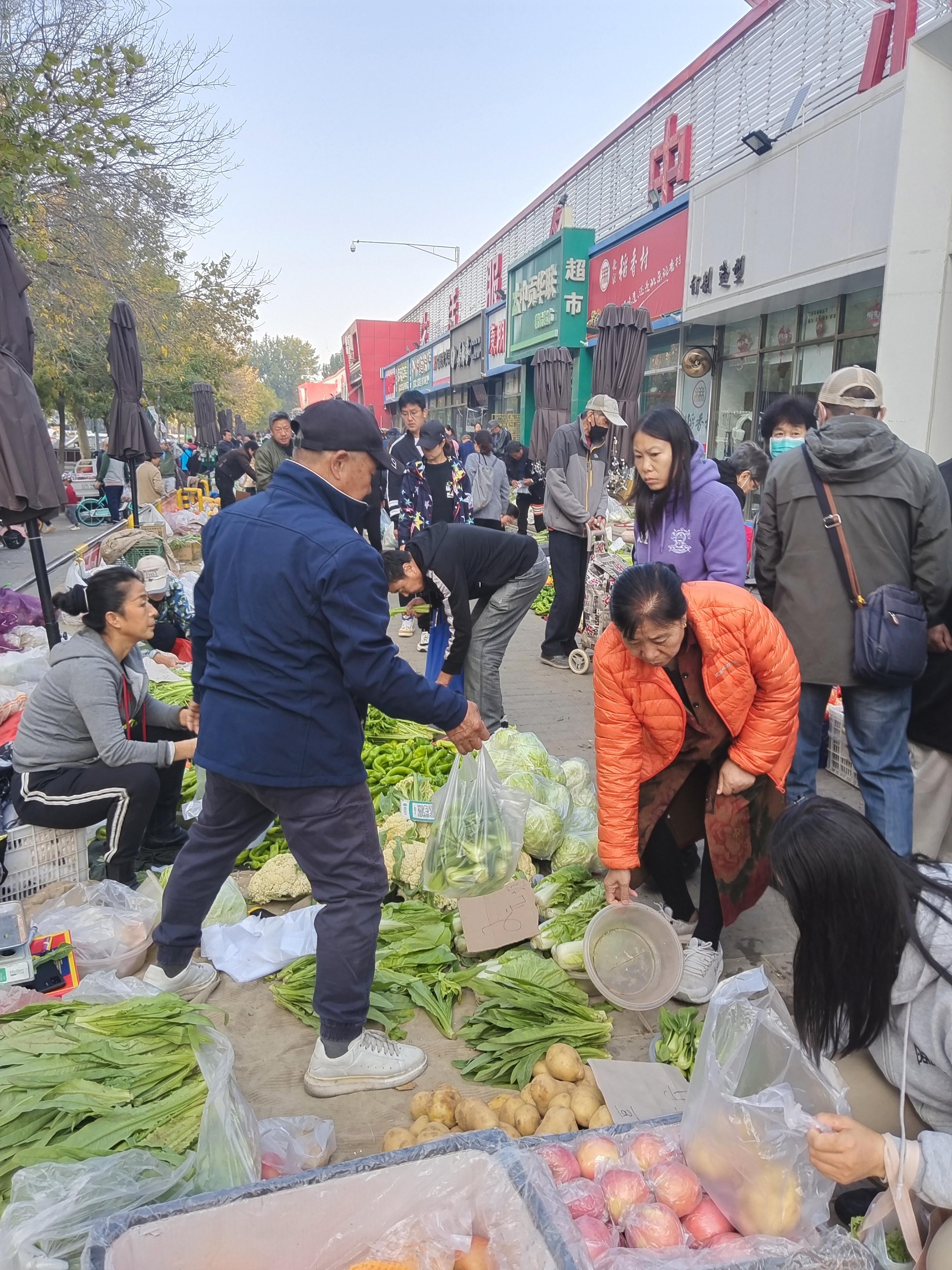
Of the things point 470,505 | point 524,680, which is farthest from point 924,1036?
point 470,505

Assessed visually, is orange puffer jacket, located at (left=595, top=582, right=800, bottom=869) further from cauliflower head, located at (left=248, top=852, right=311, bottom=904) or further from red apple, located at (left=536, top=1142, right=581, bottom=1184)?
cauliflower head, located at (left=248, top=852, right=311, bottom=904)

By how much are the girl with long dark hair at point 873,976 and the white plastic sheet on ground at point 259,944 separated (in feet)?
6.45

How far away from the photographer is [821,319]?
937 centimetres

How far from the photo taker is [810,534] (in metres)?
3.38

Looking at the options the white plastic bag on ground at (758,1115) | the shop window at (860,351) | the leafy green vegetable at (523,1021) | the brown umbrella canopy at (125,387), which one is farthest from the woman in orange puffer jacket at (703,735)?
the brown umbrella canopy at (125,387)

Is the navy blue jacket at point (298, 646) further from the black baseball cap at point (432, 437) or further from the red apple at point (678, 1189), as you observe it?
the black baseball cap at point (432, 437)

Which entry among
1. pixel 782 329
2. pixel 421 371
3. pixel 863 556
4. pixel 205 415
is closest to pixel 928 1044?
pixel 863 556

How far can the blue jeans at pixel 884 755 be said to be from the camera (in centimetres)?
330

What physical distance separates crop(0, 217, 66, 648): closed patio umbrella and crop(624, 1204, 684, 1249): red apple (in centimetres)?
408

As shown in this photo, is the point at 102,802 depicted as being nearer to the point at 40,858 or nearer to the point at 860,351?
the point at 40,858

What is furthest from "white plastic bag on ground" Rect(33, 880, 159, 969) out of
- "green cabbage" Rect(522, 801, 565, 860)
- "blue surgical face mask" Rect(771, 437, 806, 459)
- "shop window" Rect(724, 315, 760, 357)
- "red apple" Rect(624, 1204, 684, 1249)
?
"shop window" Rect(724, 315, 760, 357)

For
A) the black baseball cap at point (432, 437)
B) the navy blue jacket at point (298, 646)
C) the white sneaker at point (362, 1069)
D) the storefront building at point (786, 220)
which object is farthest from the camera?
the black baseball cap at point (432, 437)

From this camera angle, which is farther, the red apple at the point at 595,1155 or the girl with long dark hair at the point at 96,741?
the girl with long dark hair at the point at 96,741

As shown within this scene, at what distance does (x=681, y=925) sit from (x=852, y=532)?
5.53 feet
